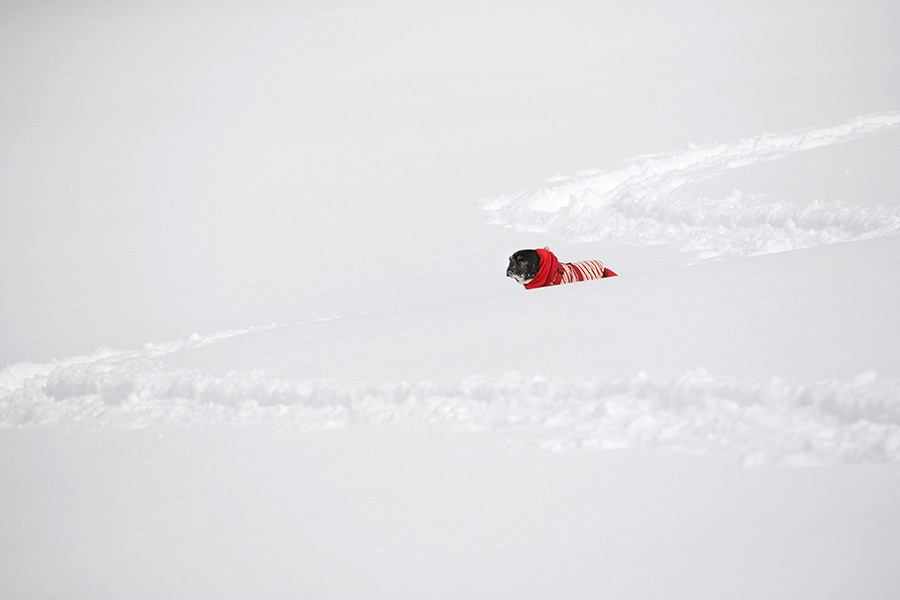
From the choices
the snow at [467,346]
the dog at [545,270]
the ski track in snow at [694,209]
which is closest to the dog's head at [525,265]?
the dog at [545,270]

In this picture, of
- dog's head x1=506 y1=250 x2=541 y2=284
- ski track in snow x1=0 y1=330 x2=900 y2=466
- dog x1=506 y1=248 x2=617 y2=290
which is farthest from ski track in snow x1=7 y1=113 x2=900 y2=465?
dog's head x1=506 y1=250 x2=541 y2=284

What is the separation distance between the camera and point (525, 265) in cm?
523

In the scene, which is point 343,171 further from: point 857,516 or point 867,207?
point 857,516

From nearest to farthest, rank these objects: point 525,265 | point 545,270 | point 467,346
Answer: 1. point 467,346
2. point 545,270
3. point 525,265

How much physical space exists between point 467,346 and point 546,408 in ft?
2.40

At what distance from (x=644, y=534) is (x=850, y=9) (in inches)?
746

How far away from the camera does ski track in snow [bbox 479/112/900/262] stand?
6223 mm

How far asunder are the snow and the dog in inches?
16.9

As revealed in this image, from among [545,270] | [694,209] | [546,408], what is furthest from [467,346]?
[694,209]

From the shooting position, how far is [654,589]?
2338 millimetres

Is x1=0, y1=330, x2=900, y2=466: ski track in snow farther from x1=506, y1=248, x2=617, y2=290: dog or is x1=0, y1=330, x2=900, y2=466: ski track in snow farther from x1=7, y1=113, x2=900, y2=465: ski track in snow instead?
x1=506, y1=248, x2=617, y2=290: dog

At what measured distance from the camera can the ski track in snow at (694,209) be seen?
622 centimetres

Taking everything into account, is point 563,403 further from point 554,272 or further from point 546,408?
point 554,272

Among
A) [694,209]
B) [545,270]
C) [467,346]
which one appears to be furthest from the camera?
[694,209]
